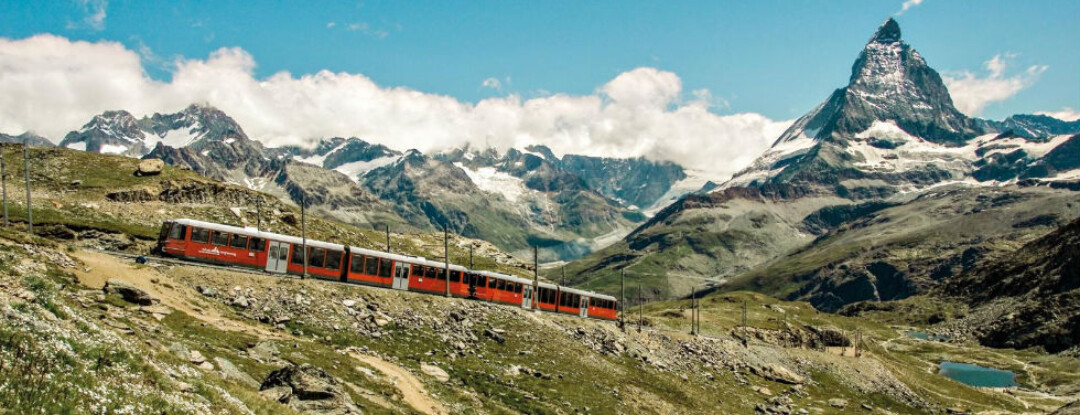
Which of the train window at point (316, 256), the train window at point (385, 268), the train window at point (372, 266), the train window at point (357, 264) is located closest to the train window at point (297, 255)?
the train window at point (316, 256)

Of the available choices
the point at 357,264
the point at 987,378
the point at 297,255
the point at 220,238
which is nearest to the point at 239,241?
the point at 220,238

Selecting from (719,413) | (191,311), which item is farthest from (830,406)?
(191,311)

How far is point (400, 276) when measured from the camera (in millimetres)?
71625

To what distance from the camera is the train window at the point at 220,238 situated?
6072cm

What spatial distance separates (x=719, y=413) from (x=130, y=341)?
4935 cm

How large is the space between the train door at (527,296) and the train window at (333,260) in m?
25.9

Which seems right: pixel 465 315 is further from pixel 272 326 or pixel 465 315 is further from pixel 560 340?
pixel 272 326

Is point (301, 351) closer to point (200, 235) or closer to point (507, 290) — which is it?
point (200, 235)

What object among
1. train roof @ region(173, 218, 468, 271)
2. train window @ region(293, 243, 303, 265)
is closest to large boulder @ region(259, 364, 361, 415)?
train roof @ region(173, 218, 468, 271)

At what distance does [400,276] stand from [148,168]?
8105 cm

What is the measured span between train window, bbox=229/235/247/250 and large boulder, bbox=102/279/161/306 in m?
22.4

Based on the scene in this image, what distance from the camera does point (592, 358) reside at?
63.5m

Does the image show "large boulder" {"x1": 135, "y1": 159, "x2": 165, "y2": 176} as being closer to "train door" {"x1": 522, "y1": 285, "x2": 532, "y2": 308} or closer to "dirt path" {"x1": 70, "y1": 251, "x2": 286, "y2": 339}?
"train door" {"x1": 522, "y1": 285, "x2": 532, "y2": 308}

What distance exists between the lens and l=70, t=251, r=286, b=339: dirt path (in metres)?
40.8
